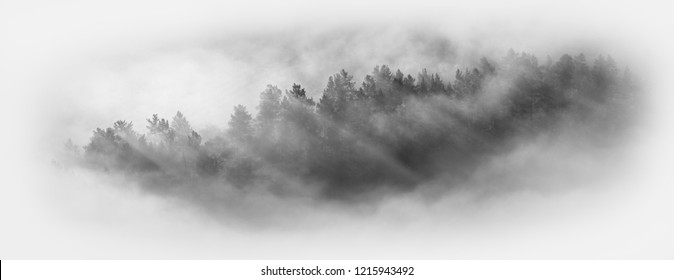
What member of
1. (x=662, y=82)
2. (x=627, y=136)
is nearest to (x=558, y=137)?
(x=627, y=136)

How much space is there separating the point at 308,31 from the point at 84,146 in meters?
15.1

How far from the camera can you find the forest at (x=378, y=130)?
→ 40125mm

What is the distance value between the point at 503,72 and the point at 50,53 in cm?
2789

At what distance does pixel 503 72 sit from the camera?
4156cm

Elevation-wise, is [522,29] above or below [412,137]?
above

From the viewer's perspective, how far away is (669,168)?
3834 centimetres

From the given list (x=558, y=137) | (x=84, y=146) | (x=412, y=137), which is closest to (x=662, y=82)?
(x=558, y=137)

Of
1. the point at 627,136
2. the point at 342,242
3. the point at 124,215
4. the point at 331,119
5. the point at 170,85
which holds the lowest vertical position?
the point at 342,242

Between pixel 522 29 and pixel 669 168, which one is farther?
pixel 522 29

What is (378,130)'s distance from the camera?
41531 mm

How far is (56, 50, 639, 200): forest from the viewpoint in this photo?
1580 inches

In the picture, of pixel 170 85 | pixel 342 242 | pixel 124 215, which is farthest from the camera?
pixel 170 85

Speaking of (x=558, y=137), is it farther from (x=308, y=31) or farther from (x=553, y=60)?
(x=308, y=31)

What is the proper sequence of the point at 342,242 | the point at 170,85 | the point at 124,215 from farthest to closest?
the point at 170,85 < the point at 124,215 < the point at 342,242
